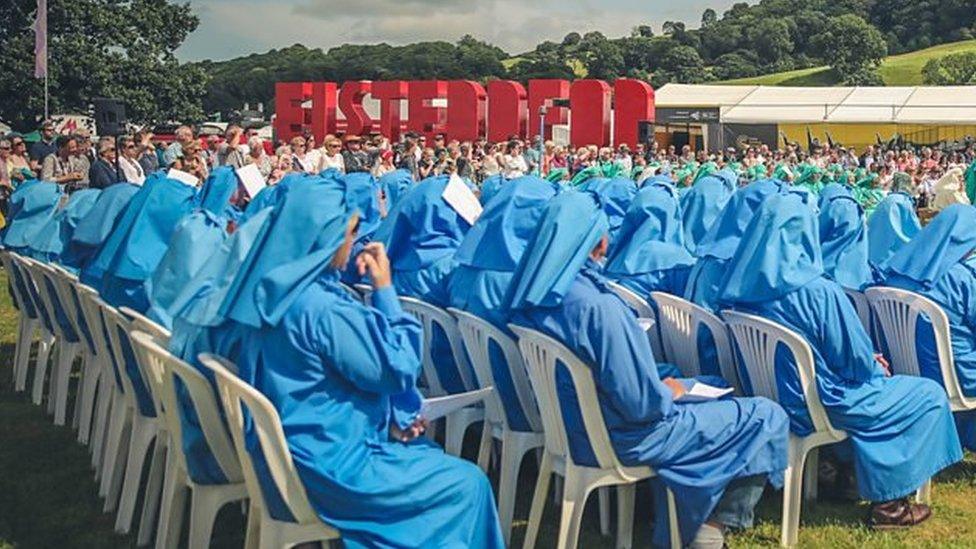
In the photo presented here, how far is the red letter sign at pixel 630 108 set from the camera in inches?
1199

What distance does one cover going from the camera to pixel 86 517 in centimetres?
530

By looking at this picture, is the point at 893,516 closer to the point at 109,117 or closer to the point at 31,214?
the point at 31,214

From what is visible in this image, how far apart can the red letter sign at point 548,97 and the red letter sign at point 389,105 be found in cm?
388

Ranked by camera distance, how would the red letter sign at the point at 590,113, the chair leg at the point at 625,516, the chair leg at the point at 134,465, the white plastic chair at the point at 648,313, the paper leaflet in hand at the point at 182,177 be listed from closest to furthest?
the chair leg at the point at 625,516 < the chair leg at the point at 134,465 < the white plastic chair at the point at 648,313 < the paper leaflet in hand at the point at 182,177 < the red letter sign at the point at 590,113

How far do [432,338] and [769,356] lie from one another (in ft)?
5.47

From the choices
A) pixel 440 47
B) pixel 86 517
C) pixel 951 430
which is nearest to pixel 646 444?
pixel 951 430

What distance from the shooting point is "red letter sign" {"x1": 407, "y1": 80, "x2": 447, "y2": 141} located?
3200 cm

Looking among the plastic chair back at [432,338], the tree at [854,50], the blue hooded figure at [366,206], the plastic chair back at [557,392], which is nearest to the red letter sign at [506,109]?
the blue hooded figure at [366,206]

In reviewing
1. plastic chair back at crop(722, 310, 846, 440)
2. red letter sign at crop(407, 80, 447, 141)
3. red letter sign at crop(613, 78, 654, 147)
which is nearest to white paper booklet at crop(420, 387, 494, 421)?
plastic chair back at crop(722, 310, 846, 440)

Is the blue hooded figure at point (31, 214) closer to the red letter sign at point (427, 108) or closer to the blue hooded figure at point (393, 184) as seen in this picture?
the blue hooded figure at point (393, 184)

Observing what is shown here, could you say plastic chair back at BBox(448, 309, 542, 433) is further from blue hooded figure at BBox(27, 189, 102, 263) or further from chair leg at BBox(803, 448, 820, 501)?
blue hooded figure at BBox(27, 189, 102, 263)

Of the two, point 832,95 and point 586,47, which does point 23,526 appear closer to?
point 832,95

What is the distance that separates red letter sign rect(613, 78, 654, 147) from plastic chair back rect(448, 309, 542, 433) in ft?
84.1

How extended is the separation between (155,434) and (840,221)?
3.43 metres
